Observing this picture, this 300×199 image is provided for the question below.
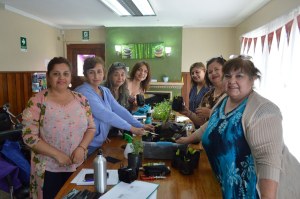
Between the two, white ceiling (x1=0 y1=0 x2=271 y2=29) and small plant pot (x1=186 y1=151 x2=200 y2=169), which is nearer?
small plant pot (x1=186 y1=151 x2=200 y2=169)

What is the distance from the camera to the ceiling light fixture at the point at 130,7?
12.6 feet

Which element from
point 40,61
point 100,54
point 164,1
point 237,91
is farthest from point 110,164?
point 100,54

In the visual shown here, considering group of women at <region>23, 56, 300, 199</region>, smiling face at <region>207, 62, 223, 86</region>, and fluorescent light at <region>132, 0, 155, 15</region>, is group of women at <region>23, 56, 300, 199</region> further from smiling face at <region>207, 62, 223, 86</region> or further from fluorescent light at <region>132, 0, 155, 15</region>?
fluorescent light at <region>132, 0, 155, 15</region>

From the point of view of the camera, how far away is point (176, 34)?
6355mm

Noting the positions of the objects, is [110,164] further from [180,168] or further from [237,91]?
[237,91]

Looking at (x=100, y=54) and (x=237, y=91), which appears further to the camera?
(x=100, y=54)

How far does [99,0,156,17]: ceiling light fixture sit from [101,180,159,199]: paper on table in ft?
11.0

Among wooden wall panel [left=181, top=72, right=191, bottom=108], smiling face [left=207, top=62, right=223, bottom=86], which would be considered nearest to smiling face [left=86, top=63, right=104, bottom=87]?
smiling face [left=207, top=62, right=223, bottom=86]

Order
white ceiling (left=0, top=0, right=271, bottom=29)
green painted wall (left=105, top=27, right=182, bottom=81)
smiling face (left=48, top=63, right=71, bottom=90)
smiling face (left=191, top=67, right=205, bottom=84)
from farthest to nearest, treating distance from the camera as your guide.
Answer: green painted wall (left=105, top=27, right=182, bottom=81)
white ceiling (left=0, top=0, right=271, bottom=29)
smiling face (left=191, top=67, right=205, bottom=84)
smiling face (left=48, top=63, right=71, bottom=90)

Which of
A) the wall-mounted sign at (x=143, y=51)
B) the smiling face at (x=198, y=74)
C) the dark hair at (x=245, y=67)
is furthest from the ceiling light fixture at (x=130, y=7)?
the dark hair at (x=245, y=67)

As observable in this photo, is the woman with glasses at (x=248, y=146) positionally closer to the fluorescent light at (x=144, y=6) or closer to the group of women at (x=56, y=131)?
the group of women at (x=56, y=131)

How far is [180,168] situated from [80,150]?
72 cm

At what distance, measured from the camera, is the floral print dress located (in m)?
1.48

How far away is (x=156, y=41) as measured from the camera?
21.1ft
